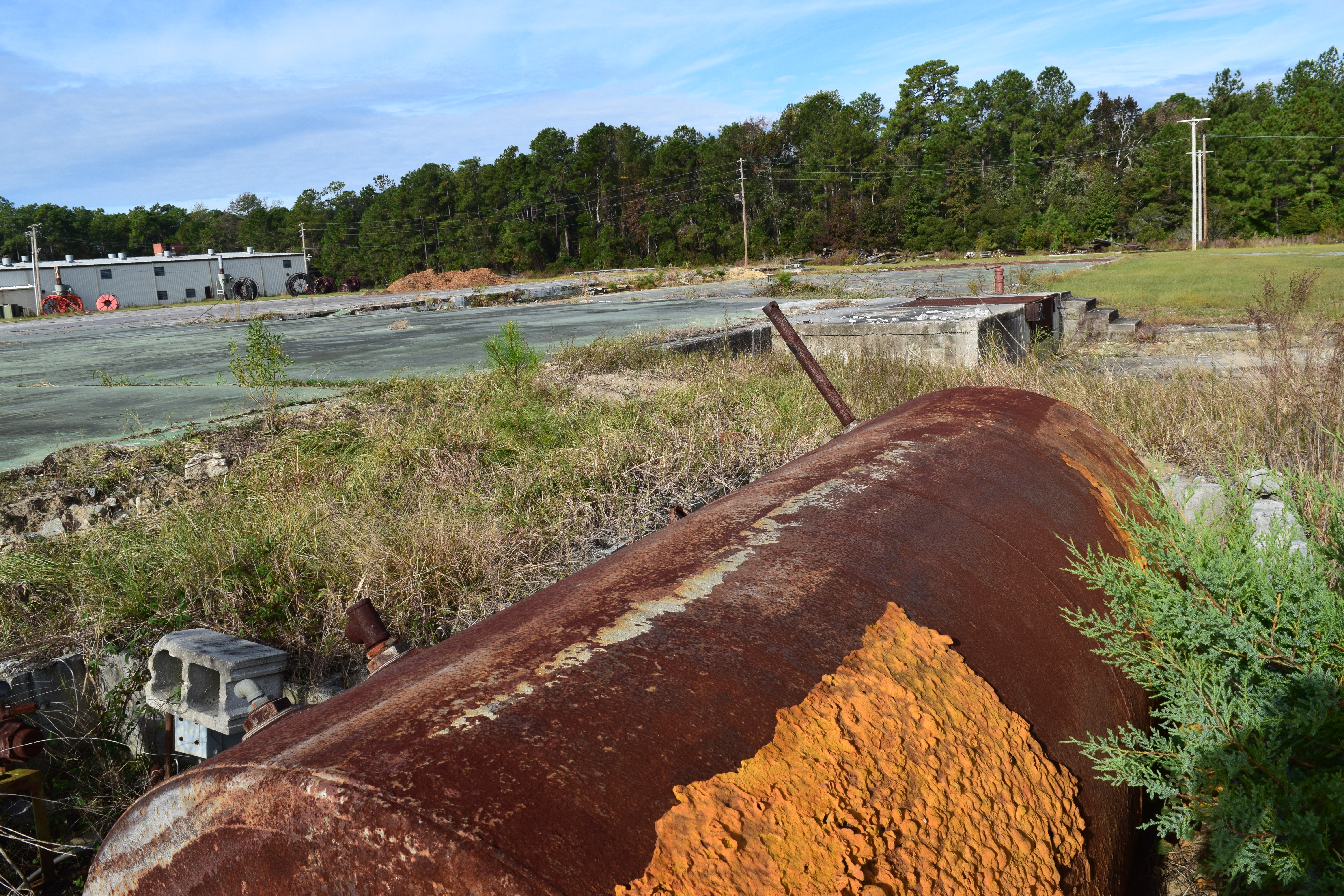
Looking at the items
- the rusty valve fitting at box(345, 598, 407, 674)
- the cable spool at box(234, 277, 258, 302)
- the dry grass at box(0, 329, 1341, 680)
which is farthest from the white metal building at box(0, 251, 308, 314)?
the rusty valve fitting at box(345, 598, 407, 674)

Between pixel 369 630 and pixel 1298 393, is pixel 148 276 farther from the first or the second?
pixel 369 630

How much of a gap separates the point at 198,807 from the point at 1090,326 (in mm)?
14447

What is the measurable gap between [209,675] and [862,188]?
2634 inches

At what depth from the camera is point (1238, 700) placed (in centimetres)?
153

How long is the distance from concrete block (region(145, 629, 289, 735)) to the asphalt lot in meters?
3.64

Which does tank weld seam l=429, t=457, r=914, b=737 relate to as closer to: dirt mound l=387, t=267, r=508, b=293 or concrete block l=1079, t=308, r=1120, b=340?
concrete block l=1079, t=308, r=1120, b=340

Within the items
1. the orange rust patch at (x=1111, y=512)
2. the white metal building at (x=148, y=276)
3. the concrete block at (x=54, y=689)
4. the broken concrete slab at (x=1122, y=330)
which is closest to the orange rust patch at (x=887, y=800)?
the orange rust patch at (x=1111, y=512)

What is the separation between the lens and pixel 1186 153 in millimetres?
53938

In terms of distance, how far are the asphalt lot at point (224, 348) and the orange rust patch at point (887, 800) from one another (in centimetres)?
677

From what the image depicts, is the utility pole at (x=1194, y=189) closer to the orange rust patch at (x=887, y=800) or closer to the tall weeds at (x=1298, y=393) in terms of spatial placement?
the tall weeds at (x=1298, y=393)

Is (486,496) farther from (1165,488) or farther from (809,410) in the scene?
(1165,488)

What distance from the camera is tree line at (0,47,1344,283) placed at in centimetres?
5334

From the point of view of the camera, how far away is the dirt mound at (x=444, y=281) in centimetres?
4950

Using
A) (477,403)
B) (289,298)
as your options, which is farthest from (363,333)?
(289,298)
